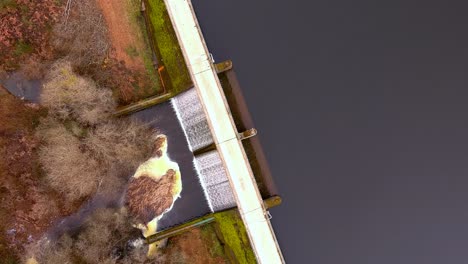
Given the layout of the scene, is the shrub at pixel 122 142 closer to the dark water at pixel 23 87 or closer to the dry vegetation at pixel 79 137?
the dry vegetation at pixel 79 137

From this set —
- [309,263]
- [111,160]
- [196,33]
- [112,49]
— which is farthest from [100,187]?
[309,263]

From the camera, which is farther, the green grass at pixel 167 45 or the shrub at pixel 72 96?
the green grass at pixel 167 45

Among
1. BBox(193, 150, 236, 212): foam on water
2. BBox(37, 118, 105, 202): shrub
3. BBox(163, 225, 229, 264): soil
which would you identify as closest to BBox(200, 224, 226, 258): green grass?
BBox(163, 225, 229, 264): soil

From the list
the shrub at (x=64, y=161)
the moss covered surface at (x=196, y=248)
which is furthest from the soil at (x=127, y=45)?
the moss covered surface at (x=196, y=248)

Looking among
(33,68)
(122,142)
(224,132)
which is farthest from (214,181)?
(33,68)

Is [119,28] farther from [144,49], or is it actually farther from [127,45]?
[144,49]
